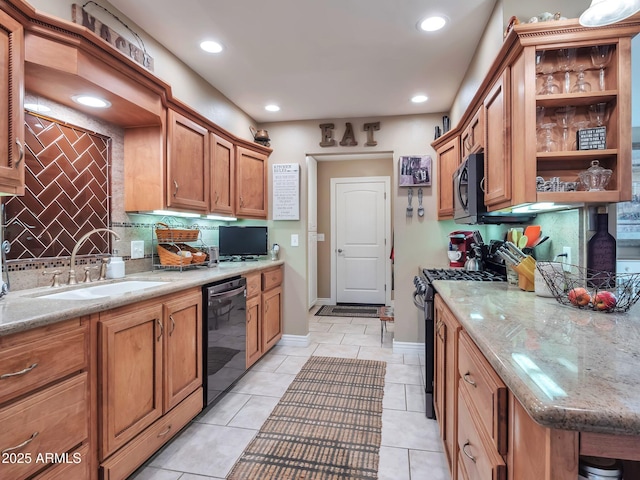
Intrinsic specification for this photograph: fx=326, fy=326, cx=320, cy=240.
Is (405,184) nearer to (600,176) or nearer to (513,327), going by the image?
(600,176)

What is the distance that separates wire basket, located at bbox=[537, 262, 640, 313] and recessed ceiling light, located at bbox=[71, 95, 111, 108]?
242cm

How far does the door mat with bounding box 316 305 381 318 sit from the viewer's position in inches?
193

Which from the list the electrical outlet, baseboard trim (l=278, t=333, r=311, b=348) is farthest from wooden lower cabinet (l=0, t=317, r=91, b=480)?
Result: baseboard trim (l=278, t=333, r=311, b=348)

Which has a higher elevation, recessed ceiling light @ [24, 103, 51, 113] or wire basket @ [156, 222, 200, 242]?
recessed ceiling light @ [24, 103, 51, 113]

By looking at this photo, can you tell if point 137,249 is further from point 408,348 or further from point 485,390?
point 408,348

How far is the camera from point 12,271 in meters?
1.58

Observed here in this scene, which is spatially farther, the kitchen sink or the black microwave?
the black microwave

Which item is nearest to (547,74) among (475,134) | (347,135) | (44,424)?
(475,134)

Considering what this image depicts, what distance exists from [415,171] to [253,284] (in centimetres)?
199

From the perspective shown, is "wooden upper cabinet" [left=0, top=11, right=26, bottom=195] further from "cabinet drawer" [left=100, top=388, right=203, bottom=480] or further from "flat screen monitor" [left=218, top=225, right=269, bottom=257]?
"flat screen monitor" [left=218, top=225, right=269, bottom=257]

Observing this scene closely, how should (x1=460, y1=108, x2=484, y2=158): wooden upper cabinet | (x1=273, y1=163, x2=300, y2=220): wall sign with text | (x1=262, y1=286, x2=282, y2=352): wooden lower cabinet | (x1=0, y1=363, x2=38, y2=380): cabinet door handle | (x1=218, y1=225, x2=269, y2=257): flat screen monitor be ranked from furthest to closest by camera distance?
(x1=273, y1=163, x2=300, y2=220): wall sign with text < (x1=218, y1=225, x2=269, y2=257): flat screen monitor < (x1=262, y1=286, x2=282, y2=352): wooden lower cabinet < (x1=460, y1=108, x2=484, y2=158): wooden upper cabinet < (x1=0, y1=363, x2=38, y2=380): cabinet door handle

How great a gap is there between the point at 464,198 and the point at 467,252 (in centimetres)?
101

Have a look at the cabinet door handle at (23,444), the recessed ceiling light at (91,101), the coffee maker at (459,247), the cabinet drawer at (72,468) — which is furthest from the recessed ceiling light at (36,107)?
the coffee maker at (459,247)

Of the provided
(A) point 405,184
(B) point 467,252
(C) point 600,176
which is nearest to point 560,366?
(C) point 600,176
